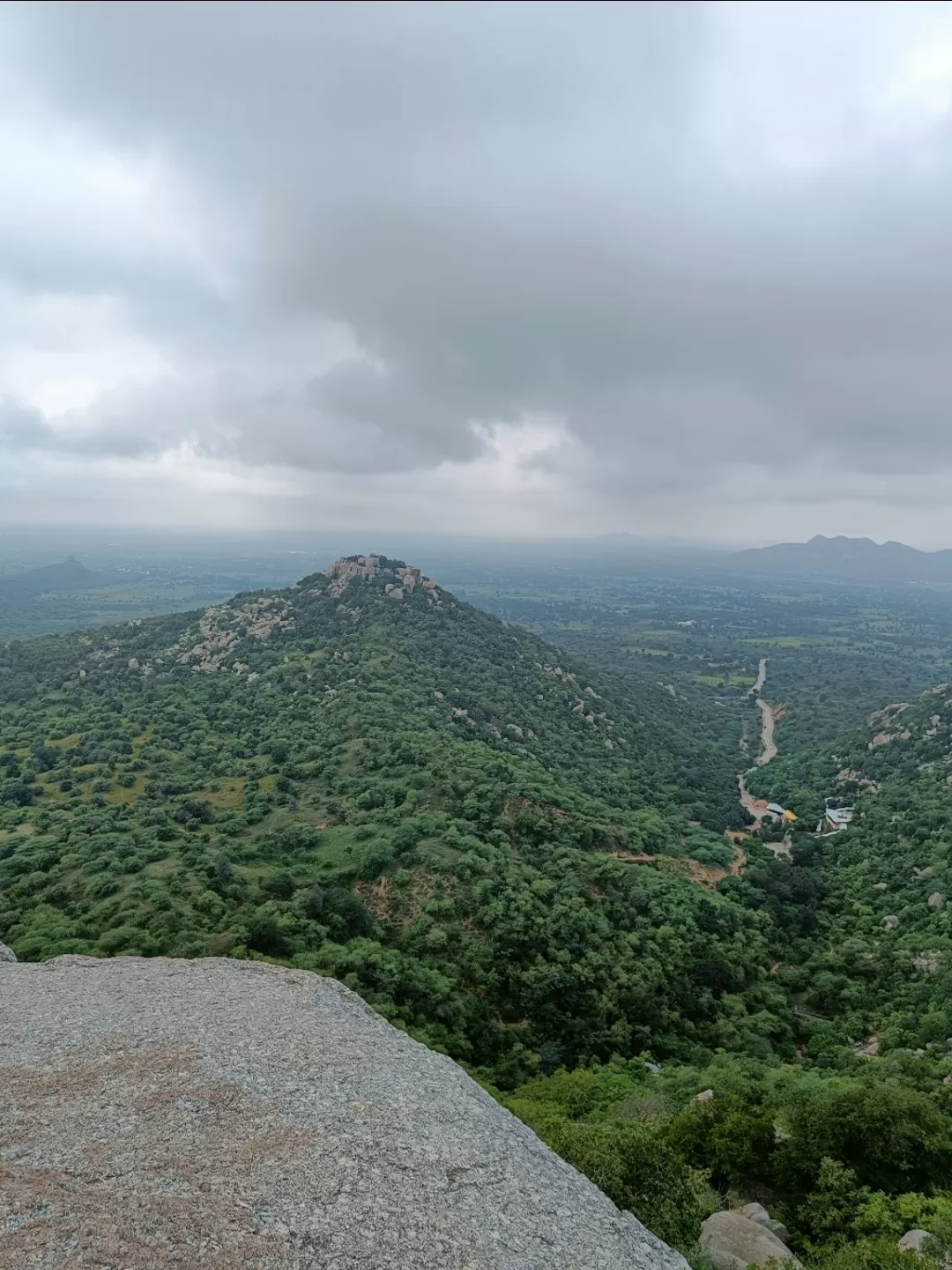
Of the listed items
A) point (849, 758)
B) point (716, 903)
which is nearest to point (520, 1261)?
point (716, 903)

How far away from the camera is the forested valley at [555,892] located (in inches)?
776

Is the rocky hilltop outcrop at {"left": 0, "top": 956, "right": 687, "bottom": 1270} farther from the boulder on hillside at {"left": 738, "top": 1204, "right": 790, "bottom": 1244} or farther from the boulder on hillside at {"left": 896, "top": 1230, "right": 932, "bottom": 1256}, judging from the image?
the boulder on hillside at {"left": 896, "top": 1230, "right": 932, "bottom": 1256}

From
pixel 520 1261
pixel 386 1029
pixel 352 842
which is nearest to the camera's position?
pixel 520 1261

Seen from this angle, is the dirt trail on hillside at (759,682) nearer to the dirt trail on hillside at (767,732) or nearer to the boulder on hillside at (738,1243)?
the dirt trail on hillside at (767,732)

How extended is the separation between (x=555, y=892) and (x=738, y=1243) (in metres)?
25.9

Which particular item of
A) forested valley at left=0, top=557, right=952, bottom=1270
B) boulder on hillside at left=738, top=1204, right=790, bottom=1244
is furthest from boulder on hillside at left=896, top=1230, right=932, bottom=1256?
boulder on hillside at left=738, top=1204, right=790, bottom=1244

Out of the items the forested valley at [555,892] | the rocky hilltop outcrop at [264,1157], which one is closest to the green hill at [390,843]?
the forested valley at [555,892]

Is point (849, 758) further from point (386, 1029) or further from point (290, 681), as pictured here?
point (386, 1029)

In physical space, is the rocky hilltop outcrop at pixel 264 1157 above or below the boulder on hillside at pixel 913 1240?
above

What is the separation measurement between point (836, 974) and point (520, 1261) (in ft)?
129

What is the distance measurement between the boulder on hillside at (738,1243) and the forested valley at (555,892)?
74 cm

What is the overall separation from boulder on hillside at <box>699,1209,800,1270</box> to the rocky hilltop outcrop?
6.34ft

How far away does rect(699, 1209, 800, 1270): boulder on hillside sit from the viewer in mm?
14922

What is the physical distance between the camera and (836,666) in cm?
19388
